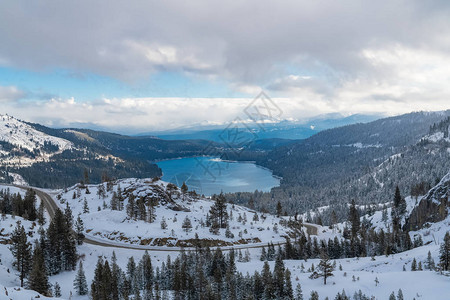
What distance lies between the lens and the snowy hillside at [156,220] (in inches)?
3406

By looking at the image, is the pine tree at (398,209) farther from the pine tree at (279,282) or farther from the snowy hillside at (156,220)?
the pine tree at (279,282)

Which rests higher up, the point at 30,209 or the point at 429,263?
the point at 30,209

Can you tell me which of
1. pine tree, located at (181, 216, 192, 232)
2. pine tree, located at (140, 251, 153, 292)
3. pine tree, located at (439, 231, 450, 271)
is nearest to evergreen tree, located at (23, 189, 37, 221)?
pine tree, located at (181, 216, 192, 232)

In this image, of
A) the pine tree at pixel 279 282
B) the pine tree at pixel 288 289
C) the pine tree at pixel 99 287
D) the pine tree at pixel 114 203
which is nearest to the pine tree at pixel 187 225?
the pine tree at pixel 114 203

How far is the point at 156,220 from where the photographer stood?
3915 inches

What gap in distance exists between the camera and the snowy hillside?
8650cm

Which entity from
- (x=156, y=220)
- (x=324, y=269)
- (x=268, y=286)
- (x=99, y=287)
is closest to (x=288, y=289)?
(x=268, y=286)

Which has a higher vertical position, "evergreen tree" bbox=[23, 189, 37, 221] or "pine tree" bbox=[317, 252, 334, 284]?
"evergreen tree" bbox=[23, 189, 37, 221]

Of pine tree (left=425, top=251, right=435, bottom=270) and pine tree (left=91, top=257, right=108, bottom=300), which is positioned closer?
pine tree (left=91, top=257, right=108, bottom=300)

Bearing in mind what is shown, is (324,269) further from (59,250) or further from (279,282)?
(59,250)

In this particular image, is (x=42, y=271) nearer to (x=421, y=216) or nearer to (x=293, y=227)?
(x=293, y=227)

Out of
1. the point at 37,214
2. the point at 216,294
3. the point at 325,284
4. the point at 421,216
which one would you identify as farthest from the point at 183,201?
the point at 421,216

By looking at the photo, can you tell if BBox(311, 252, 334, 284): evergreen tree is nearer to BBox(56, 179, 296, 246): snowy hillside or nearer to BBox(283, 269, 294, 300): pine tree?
BBox(283, 269, 294, 300): pine tree

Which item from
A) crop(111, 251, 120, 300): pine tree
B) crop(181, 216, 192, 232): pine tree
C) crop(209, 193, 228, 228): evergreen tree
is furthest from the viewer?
crop(209, 193, 228, 228): evergreen tree
